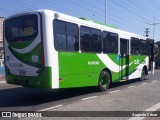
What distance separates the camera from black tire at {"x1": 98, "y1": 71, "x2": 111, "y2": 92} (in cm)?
1250

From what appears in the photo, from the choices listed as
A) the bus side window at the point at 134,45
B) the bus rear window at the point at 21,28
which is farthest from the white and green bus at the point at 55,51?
the bus side window at the point at 134,45

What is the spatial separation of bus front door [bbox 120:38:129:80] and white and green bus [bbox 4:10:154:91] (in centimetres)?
151

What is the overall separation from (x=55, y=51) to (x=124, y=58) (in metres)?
6.64

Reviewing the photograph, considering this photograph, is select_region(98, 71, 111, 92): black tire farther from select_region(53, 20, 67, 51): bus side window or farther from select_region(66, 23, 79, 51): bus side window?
select_region(53, 20, 67, 51): bus side window

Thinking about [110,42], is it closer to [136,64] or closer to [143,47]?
[136,64]

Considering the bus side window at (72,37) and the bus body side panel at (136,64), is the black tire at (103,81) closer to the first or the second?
the bus side window at (72,37)

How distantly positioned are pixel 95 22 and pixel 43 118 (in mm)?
6349

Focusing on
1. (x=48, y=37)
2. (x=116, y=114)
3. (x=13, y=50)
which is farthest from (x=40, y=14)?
(x=116, y=114)

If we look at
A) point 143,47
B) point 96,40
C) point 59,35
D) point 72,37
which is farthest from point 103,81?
point 143,47

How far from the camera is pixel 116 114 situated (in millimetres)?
7715

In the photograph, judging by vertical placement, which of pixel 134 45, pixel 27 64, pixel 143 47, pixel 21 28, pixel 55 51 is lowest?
pixel 27 64

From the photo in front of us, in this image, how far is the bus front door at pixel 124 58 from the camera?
1470cm

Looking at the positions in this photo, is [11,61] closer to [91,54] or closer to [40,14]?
[40,14]

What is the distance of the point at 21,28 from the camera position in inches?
388
